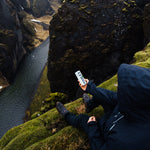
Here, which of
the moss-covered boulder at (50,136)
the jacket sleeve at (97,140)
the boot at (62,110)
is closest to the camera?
the jacket sleeve at (97,140)

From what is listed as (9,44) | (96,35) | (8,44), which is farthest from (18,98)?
(9,44)

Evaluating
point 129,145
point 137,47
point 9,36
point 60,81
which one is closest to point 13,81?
point 9,36

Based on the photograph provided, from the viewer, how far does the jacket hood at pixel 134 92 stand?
77.6 inches

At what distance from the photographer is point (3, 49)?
36.8 metres

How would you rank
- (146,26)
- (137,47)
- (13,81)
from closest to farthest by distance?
(146,26) → (137,47) → (13,81)

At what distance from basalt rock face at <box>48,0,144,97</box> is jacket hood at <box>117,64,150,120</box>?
15364 millimetres

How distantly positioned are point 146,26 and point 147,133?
1688cm

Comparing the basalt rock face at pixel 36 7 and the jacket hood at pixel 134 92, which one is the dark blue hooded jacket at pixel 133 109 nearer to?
the jacket hood at pixel 134 92

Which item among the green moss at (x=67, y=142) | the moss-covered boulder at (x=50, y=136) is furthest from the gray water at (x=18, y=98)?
the green moss at (x=67, y=142)

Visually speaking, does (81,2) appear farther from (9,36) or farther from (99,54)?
(9,36)

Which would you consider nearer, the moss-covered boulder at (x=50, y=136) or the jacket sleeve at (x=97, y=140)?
the jacket sleeve at (x=97, y=140)

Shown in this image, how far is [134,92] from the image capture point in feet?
6.61

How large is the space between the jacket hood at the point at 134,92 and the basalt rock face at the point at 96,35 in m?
15.4

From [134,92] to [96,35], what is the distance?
52.4ft
